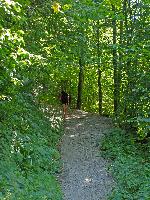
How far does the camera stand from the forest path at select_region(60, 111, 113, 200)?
36.8ft

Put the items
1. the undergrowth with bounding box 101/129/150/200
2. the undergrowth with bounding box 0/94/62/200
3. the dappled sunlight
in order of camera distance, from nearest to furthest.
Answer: the undergrowth with bounding box 0/94/62/200
the undergrowth with bounding box 101/129/150/200
the dappled sunlight

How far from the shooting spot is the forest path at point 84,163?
11.2m

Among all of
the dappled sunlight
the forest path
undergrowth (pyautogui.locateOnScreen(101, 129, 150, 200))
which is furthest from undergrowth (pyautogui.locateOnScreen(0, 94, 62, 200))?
undergrowth (pyautogui.locateOnScreen(101, 129, 150, 200))

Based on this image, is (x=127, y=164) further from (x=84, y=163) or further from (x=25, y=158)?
(x=25, y=158)

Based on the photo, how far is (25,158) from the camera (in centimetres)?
1135

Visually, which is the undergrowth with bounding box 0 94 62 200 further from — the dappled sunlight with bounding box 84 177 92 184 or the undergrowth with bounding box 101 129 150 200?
the undergrowth with bounding box 101 129 150 200

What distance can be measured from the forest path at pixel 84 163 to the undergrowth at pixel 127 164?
0.37 metres

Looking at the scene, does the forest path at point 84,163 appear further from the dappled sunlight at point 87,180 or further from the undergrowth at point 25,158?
the undergrowth at point 25,158

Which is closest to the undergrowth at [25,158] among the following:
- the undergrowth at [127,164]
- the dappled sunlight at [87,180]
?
the dappled sunlight at [87,180]

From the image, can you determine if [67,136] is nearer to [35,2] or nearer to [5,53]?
[35,2]

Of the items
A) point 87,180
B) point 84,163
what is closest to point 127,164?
point 84,163

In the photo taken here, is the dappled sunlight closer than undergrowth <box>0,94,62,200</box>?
No

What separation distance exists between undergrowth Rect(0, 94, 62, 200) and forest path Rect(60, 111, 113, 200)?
0.48 m

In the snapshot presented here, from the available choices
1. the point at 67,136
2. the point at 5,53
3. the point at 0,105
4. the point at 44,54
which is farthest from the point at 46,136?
the point at 5,53
